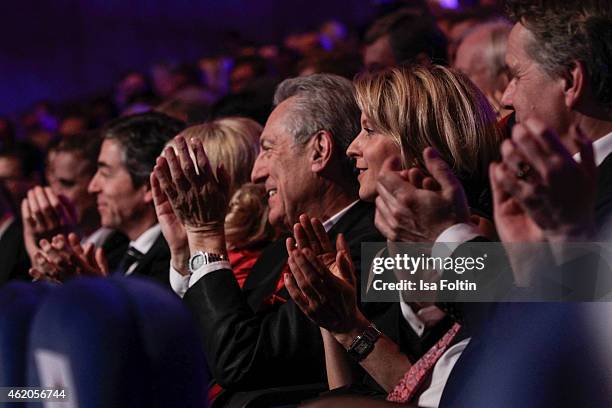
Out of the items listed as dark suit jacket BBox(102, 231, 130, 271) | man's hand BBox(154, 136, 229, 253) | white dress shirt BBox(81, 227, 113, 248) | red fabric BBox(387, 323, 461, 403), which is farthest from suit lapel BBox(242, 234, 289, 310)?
white dress shirt BBox(81, 227, 113, 248)

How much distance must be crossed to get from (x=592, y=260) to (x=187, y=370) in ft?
2.02

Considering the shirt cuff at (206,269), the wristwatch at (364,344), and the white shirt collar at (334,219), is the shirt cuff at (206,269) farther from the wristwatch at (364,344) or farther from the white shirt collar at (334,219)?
the wristwatch at (364,344)

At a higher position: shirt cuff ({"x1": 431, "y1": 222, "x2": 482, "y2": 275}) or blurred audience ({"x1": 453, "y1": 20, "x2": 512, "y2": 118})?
shirt cuff ({"x1": 431, "y1": 222, "x2": 482, "y2": 275})

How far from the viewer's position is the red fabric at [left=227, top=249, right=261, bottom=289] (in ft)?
10.7

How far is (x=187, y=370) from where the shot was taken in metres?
1.44

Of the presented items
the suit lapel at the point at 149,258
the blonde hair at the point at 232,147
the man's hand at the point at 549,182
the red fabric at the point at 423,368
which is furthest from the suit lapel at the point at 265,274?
the man's hand at the point at 549,182

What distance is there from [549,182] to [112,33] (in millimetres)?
7212

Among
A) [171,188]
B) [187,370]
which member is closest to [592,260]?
[187,370]

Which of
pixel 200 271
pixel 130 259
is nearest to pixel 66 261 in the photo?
pixel 130 259

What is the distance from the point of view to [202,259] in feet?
9.02

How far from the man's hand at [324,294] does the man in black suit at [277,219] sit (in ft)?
1.20

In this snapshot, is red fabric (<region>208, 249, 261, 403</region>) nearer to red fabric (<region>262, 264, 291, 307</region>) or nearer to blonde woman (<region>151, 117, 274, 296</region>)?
blonde woman (<region>151, 117, 274, 296</region>)

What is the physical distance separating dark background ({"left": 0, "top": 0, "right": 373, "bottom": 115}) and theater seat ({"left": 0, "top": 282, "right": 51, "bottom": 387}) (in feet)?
21.8

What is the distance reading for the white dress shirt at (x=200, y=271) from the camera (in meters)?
2.71
